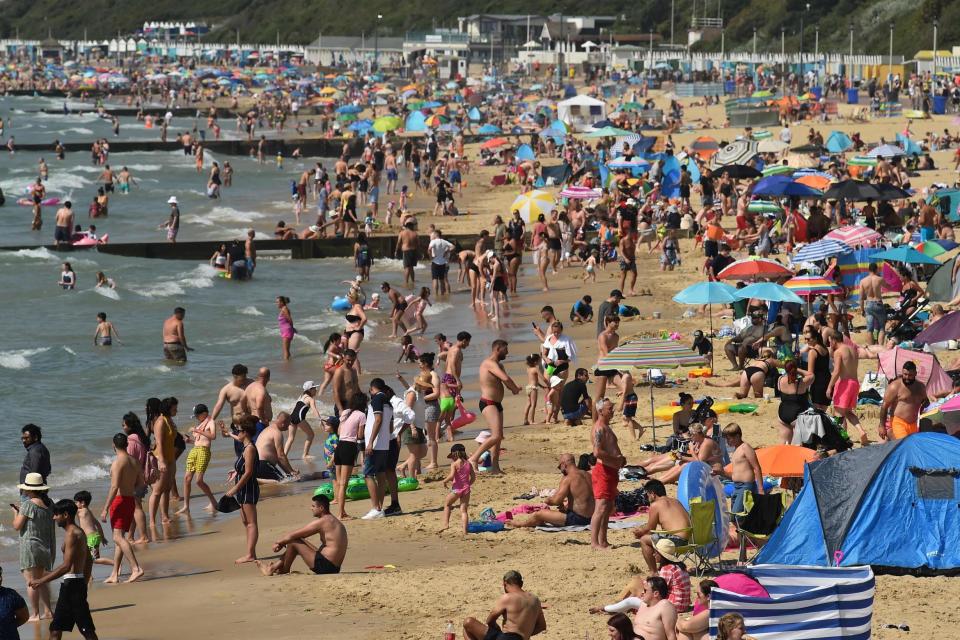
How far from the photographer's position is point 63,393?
61.5 feet

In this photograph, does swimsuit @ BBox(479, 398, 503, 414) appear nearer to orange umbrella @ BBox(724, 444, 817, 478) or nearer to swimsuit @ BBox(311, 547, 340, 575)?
orange umbrella @ BBox(724, 444, 817, 478)

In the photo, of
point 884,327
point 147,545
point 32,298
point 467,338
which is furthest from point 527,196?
point 147,545

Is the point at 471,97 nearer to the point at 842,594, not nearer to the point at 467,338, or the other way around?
the point at 467,338

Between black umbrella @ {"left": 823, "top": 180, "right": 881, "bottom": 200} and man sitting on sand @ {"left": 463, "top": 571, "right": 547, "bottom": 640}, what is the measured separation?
613 inches

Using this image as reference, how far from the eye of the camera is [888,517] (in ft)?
31.4

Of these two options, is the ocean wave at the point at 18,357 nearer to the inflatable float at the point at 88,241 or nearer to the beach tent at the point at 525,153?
the inflatable float at the point at 88,241

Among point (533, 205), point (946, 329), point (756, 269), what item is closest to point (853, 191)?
point (756, 269)

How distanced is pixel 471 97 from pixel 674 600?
2467 inches

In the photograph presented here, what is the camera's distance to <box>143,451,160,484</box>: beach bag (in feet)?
39.3

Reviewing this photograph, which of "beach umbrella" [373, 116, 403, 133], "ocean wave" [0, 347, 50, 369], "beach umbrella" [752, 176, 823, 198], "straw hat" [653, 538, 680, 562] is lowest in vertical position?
"ocean wave" [0, 347, 50, 369]

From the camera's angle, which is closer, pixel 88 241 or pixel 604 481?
pixel 604 481

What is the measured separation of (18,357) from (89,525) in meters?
11.7

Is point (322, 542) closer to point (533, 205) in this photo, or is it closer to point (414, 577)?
point (414, 577)

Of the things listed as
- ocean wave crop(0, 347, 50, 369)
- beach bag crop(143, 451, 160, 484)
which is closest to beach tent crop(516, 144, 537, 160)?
ocean wave crop(0, 347, 50, 369)
